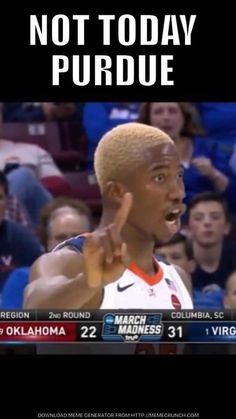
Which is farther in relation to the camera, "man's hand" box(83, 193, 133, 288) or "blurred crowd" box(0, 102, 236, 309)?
"blurred crowd" box(0, 102, 236, 309)

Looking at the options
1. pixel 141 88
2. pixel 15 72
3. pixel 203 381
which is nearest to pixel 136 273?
pixel 203 381

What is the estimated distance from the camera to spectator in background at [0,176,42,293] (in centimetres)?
313

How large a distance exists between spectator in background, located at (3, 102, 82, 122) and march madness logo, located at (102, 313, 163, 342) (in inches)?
34.0

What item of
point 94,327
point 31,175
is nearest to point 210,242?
point 94,327

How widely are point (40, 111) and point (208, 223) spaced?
86 cm

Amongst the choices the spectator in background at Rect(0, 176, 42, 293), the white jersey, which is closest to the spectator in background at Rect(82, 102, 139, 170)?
the spectator in background at Rect(0, 176, 42, 293)

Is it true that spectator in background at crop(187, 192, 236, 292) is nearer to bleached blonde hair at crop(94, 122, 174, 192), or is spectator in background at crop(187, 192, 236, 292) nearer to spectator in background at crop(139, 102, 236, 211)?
spectator in background at crop(139, 102, 236, 211)

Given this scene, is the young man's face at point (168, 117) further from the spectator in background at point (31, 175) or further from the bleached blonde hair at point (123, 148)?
the spectator in background at point (31, 175)

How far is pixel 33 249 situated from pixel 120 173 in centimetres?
49

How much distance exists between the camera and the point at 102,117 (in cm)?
316

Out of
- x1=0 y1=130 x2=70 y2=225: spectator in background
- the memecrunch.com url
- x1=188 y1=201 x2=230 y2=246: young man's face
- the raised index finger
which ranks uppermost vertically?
x1=0 y1=130 x2=70 y2=225: spectator in background

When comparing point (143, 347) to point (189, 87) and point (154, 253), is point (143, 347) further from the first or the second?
point (189, 87)

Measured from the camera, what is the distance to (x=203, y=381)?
3217 mm

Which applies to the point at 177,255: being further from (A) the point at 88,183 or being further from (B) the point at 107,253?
(A) the point at 88,183
